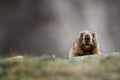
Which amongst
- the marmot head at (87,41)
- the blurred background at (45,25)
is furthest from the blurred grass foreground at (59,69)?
the blurred background at (45,25)

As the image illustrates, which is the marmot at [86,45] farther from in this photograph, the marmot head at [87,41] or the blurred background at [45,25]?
the blurred background at [45,25]

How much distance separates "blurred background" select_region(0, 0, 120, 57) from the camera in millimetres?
30531

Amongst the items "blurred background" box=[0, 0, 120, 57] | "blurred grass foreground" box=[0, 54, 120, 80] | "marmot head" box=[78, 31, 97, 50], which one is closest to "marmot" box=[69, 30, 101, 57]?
"marmot head" box=[78, 31, 97, 50]

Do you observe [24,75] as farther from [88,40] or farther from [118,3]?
[118,3]

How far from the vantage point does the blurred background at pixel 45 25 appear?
30531 millimetres

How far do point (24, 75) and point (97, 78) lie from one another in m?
1.25

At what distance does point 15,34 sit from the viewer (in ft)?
102

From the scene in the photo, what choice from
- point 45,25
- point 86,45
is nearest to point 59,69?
point 86,45

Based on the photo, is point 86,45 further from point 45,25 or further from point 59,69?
point 45,25

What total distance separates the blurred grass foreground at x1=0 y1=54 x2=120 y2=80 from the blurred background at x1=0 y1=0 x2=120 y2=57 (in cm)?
1830

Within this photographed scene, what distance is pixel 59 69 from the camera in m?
10.5

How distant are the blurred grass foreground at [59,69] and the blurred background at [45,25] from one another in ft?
60.0

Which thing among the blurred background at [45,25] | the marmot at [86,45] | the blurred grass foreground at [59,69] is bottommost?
the blurred grass foreground at [59,69]

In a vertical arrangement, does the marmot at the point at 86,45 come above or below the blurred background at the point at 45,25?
below
